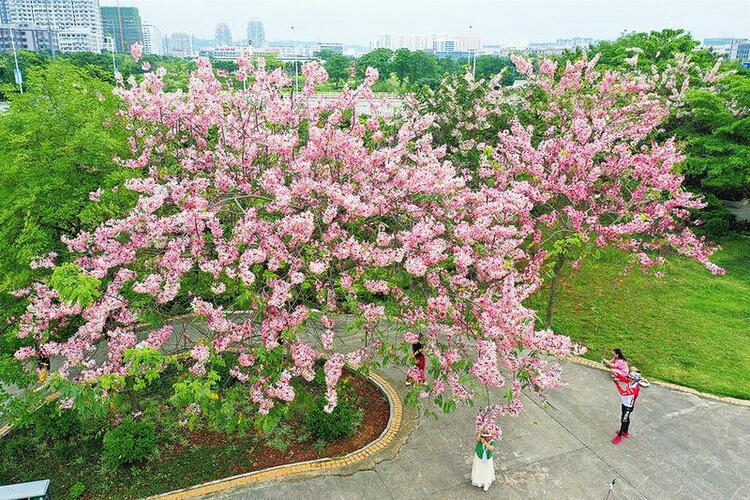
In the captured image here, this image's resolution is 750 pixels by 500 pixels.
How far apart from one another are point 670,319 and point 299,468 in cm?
1033

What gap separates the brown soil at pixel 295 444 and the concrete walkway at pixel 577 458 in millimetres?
522

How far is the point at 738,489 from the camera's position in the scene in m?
7.89

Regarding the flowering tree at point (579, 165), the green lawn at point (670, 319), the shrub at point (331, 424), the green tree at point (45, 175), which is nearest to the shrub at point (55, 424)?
the green tree at point (45, 175)

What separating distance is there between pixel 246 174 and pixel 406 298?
3.08m

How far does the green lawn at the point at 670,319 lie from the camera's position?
36.6 feet

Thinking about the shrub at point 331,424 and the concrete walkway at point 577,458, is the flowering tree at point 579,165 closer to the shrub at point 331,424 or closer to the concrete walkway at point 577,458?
the concrete walkway at point 577,458

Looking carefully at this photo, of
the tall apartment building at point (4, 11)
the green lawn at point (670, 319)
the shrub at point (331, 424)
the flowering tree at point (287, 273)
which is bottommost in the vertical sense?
the green lawn at point (670, 319)

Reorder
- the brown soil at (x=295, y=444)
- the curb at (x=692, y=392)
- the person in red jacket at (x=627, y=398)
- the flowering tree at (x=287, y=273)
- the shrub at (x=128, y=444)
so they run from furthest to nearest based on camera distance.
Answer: the curb at (x=692, y=392), the person in red jacket at (x=627, y=398), the brown soil at (x=295, y=444), the shrub at (x=128, y=444), the flowering tree at (x=287, y=273)

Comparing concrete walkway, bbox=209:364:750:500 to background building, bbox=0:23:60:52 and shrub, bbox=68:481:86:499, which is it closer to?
shrub, bbox=68:481:86:499

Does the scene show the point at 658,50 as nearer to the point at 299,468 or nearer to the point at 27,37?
the point at 299,468

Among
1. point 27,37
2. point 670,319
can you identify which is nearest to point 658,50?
point 670,319

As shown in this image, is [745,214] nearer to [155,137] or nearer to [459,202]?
[459,202]

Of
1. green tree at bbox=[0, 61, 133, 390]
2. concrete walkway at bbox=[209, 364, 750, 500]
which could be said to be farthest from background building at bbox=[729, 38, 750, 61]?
green tree at bbox=[0, 61, 133, 390]

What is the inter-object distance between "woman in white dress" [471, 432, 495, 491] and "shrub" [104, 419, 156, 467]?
4992mm
